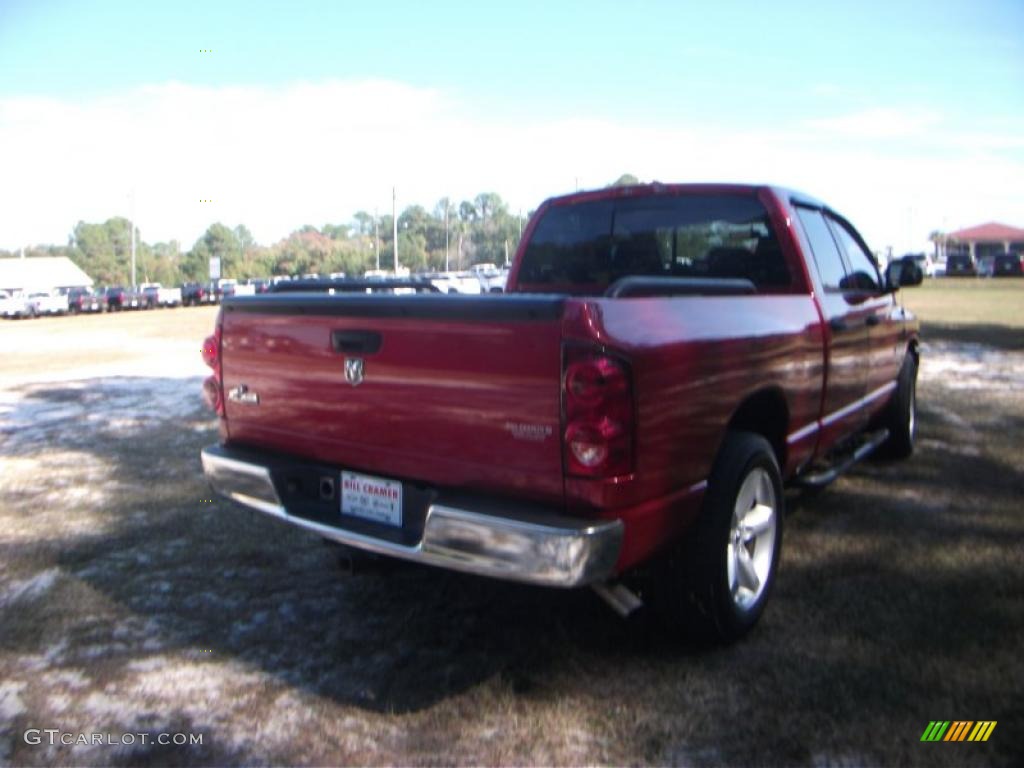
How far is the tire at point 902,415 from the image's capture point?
6414 millimetres

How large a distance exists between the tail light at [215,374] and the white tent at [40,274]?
92.1m

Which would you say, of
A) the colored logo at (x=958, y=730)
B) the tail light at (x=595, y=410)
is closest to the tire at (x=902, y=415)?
the colored logo at (x=958, y=730)

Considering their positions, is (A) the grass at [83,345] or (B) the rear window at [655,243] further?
(A) the grass at [83,345]

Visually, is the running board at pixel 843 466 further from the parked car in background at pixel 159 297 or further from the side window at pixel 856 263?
the parked car in background at pixel 159 297

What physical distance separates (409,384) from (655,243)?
2.16 meters

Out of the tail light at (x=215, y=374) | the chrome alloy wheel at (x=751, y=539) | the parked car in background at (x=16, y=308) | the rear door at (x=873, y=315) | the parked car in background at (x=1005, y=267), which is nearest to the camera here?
the chrome alloy wheel at (x=751, y=539)

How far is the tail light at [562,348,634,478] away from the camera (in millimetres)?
2779

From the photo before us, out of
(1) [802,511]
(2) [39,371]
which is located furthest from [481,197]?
(1) [802,511]

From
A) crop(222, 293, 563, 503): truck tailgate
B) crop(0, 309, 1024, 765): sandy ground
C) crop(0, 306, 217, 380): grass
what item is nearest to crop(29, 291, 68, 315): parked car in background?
crop(0, 306, 217, 380): grass

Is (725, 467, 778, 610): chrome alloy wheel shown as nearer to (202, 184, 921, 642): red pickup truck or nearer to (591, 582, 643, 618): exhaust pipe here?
(202, 184, 921, 642): red pickup truck

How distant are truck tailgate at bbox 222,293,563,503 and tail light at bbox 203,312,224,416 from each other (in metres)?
0.11

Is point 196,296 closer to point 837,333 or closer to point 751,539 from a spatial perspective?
point 837,333

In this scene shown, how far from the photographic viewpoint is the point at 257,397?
149 inches

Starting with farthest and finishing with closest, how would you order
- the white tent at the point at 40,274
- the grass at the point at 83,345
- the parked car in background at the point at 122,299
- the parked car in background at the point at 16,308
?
the white tent at the point at 40,274 → the parked car in background at the point at 122,299 → the parked car in background at the point at 16,308 → the grass at the point at 83,345
